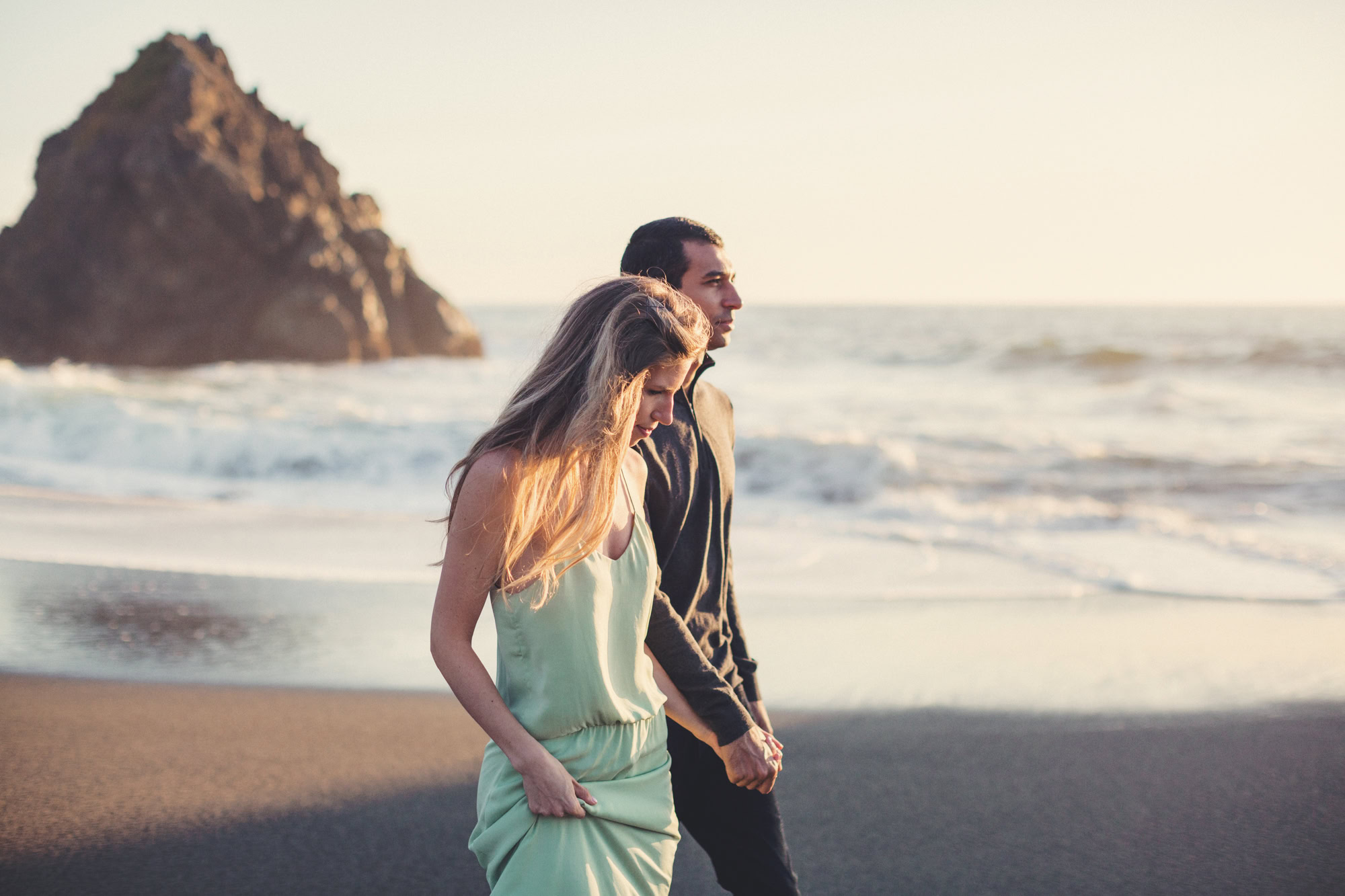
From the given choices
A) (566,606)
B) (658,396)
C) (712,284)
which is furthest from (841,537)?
(566,606)

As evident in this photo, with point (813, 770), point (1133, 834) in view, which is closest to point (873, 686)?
point (813, 770)

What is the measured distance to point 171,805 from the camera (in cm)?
359

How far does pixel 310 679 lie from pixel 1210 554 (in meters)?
7.18

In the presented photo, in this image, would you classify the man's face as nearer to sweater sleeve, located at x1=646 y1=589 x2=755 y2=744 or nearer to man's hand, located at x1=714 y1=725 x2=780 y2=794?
sweater sleeve, located at x1=646 y1=589 x2=755 y2=744

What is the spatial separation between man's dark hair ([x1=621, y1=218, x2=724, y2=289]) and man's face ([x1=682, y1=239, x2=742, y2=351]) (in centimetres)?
1

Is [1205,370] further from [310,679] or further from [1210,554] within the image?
[310,679]

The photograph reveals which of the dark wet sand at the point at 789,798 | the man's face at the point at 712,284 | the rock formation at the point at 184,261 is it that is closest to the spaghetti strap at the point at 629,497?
the man's face at the point at 712,284

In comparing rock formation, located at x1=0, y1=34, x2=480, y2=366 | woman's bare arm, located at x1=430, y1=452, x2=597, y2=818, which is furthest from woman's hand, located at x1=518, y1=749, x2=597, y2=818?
rock formation, located at x1=0, y1=34, x2=480, y2=366

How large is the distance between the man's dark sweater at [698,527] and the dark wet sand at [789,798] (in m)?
1.16

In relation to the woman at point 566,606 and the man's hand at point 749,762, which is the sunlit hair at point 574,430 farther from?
the man's hand at point 749,762

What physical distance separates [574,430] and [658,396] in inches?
8.3

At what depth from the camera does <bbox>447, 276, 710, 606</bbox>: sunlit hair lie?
5.58 ft

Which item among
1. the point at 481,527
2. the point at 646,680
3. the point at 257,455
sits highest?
the point at 481,527

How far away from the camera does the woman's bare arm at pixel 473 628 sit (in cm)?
168
